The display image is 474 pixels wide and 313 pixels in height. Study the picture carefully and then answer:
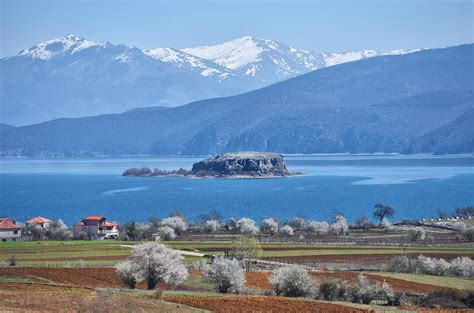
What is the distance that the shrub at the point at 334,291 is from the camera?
41.1m

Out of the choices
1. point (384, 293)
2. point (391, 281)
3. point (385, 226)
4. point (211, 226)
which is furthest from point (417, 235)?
point (384, 293)

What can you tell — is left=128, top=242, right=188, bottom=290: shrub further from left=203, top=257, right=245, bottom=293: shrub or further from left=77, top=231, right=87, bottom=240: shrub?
left=77, top=231, right=87, bottom=240: shrub

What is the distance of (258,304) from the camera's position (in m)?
35.7

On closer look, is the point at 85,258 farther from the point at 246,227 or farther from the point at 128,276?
the point at 246,227

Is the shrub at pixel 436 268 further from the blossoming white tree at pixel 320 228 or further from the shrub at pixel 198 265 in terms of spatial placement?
the blossoming white tree at pixel 320 228

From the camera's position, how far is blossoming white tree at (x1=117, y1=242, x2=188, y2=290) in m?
43.3

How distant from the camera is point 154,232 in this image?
88.1m

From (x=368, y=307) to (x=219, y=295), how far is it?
6.77 m

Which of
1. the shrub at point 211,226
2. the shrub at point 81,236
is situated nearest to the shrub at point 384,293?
the shrub at point 81,236

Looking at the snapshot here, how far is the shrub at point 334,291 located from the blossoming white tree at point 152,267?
24.1 ft

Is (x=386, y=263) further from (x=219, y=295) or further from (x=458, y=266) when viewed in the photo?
(x=219, y=295)

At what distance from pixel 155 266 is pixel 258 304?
9.33 m

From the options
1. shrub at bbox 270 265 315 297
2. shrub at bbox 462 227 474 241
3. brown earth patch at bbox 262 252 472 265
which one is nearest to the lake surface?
shrub at bbox 462 227 474 241

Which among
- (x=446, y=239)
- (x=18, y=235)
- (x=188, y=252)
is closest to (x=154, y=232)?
(x=18, y=235)
